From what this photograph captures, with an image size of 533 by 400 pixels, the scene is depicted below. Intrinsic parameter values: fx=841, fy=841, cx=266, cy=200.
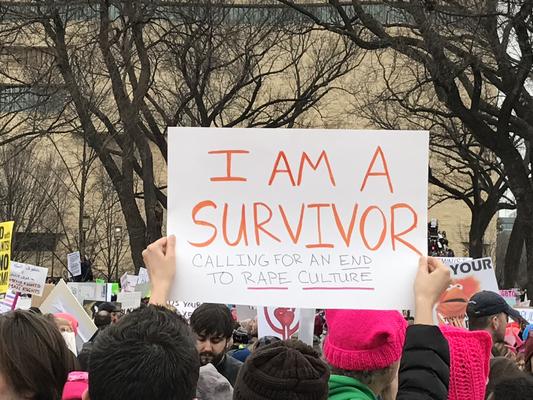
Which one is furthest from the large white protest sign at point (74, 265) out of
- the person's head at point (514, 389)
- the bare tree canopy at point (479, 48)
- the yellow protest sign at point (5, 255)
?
the person's head at point (514, 389)

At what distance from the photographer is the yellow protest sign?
320 inches

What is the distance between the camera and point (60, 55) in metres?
17.5

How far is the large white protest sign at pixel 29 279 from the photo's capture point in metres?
9.75

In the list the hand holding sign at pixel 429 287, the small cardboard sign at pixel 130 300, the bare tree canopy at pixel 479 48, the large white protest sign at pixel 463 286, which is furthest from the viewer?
the bare tree canopy at pixel 479 48

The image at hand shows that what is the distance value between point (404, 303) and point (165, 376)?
1.12 meters

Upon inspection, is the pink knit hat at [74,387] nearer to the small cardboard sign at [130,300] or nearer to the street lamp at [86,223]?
the small cardboard sign at [130,300]

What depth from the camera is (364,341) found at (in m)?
2.79

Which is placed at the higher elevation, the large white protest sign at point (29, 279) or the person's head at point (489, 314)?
the large white protest sign at point (29, 279)

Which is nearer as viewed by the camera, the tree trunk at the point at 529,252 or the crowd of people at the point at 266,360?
the crowd of people at the point at 266,360

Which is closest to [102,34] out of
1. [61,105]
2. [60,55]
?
[60,55]

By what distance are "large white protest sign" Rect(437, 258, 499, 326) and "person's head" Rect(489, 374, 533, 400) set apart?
131 inches

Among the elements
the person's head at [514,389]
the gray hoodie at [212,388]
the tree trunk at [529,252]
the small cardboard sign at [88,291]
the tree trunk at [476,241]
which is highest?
the tree trunk at [476,241]

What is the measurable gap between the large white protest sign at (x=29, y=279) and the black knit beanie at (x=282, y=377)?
776 cm

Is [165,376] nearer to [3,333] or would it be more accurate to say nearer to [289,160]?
[3,333]
